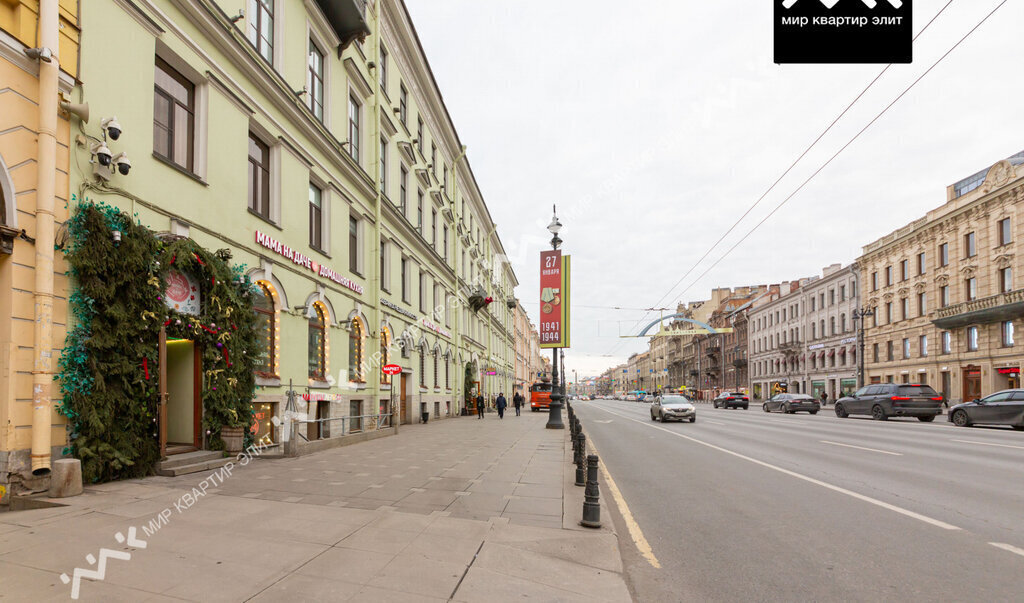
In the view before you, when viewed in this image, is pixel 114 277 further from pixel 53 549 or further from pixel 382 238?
pixel 382 238

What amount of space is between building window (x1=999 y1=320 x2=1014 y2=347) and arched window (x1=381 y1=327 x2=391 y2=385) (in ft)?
117

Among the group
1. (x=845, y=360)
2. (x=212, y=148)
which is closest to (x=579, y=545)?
(x=212, y=148)

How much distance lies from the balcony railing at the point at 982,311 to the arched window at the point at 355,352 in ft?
116

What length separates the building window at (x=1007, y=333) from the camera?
108ft

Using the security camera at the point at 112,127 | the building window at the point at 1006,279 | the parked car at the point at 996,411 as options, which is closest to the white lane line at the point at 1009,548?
the security camera at the point at 112,127

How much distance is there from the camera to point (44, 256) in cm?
730

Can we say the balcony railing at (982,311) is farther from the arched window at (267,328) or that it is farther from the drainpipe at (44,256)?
the drainpipe at (44,256)

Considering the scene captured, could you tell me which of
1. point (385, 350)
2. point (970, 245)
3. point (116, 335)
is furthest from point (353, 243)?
point (970, 245)

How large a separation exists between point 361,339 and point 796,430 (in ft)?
49.3

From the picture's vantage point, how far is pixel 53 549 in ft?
16.6

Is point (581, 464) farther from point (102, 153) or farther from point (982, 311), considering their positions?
point (982, 311)

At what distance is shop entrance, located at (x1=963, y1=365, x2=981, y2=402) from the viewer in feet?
116

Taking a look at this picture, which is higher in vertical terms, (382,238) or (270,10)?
(270,10)

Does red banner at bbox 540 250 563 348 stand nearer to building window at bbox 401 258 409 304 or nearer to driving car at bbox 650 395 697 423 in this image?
building window at bbox 401 258 409 304
